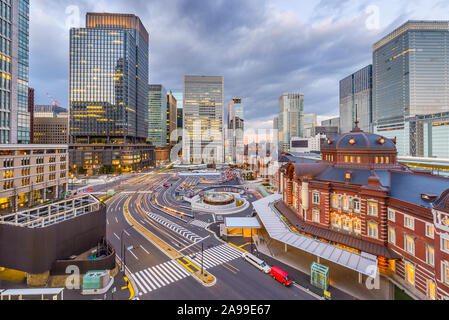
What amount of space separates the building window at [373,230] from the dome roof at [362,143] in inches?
628

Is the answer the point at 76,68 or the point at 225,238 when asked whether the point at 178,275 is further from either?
the point at 76,68

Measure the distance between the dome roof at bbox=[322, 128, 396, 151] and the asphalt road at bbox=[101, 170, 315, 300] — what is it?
1233 inches

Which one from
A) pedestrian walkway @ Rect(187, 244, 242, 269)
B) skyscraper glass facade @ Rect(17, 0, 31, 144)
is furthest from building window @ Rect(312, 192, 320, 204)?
skyscraper glass facade @ Rect(17, 0, 31, 144)

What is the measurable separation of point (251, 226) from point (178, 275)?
19.2 meters

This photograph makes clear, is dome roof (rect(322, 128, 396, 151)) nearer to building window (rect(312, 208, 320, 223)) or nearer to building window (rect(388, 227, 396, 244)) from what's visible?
building window (rect(312, 208, 320, 223))

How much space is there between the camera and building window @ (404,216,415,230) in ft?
101

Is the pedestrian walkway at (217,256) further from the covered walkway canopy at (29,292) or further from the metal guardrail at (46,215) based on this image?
the metal guardrail at (46,215)

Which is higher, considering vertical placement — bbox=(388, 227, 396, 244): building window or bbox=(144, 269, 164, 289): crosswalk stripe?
bbox=(388, 227, 396, 244): building window

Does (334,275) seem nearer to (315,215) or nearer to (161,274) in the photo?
(315,215)

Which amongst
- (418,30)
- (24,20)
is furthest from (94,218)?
(418,30)

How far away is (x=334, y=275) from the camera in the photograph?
34188mm

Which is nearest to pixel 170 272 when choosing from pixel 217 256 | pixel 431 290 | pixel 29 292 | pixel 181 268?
pixel 181 268

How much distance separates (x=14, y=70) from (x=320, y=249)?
11165cm

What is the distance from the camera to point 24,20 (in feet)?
262
